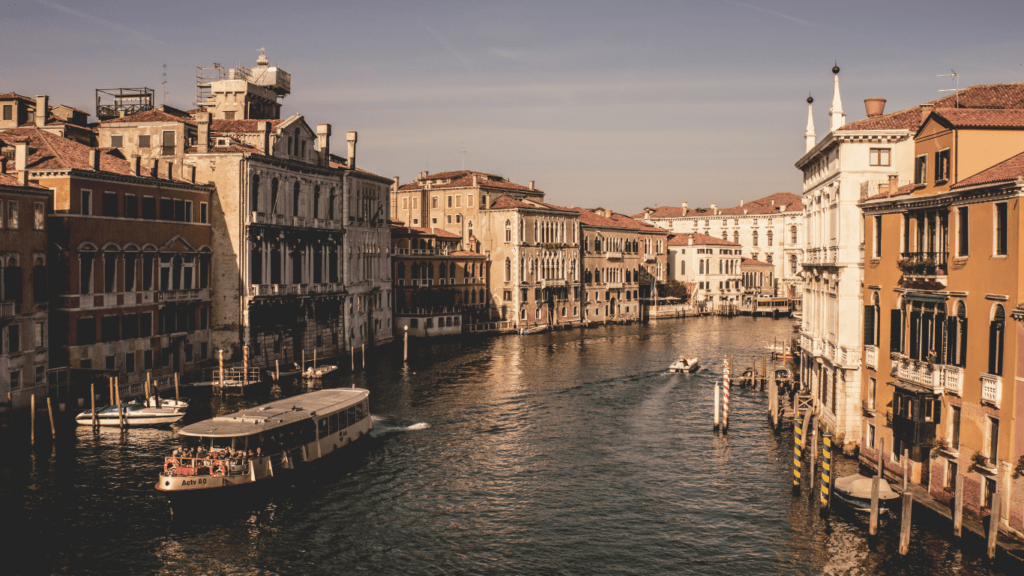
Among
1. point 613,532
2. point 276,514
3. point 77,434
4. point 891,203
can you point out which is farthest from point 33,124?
point 891,203

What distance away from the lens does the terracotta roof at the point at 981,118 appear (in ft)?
73.8

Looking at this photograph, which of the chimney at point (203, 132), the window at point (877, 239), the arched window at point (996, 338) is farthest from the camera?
the chimney at point (203, 132)

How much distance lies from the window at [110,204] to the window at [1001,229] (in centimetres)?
3403

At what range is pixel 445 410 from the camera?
40.0 meters

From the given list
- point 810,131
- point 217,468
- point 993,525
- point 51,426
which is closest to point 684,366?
point 810,131

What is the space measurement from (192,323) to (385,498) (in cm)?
2250

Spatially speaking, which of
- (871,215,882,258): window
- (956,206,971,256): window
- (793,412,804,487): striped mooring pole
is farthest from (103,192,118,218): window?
(956,206,971,256): window

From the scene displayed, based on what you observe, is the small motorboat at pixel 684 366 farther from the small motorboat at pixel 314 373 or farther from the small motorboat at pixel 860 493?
the small motorboat at pixel 860 493

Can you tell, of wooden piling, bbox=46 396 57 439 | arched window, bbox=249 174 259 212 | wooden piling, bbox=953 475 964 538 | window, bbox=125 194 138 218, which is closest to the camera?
wooden piling, bbox=953 475 964 538

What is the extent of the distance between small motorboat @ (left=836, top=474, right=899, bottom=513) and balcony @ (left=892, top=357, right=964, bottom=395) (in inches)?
109

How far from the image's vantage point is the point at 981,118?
2273 centimetres

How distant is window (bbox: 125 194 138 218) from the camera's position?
39938 millimetres

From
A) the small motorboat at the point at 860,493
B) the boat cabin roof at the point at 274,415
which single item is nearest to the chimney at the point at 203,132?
the boat cabin roof at the point at 274,415

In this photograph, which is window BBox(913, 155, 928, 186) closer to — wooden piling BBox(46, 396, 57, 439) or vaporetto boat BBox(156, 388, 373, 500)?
vaporetto boat BBox(156, 388, 373, 500)
